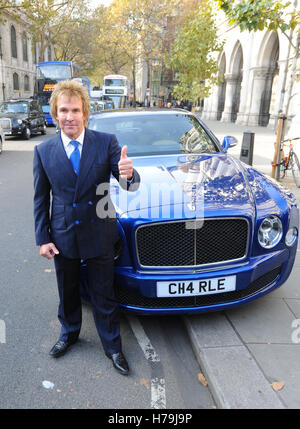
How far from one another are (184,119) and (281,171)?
5.29 meters

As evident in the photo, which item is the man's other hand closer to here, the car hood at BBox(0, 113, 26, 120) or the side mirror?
the side mirror

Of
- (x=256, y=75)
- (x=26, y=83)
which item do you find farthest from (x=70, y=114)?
(x=26, y=83)

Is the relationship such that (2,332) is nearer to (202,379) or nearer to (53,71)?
(202,379)

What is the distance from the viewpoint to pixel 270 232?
303 cm

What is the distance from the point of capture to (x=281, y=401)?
227 cm

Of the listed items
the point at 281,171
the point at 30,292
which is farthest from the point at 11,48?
the point at 30,292

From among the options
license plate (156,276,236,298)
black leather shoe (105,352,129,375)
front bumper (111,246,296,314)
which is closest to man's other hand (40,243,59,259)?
front bumper (111,246,296,314)

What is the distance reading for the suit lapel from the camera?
2.34 metres

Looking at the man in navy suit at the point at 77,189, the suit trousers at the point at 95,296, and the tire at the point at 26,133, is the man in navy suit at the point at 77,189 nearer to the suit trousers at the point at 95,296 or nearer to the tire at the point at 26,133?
the suit trousers at the point at 95,296

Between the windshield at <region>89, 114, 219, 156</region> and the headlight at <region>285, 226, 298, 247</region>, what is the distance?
1.56 m

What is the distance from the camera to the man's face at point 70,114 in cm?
233

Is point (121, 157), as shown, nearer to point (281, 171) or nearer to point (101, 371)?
point (101, 371)

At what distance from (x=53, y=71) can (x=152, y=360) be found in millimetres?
25896

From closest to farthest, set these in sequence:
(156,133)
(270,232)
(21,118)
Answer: (270,232) → (156,133) → (21,118)
